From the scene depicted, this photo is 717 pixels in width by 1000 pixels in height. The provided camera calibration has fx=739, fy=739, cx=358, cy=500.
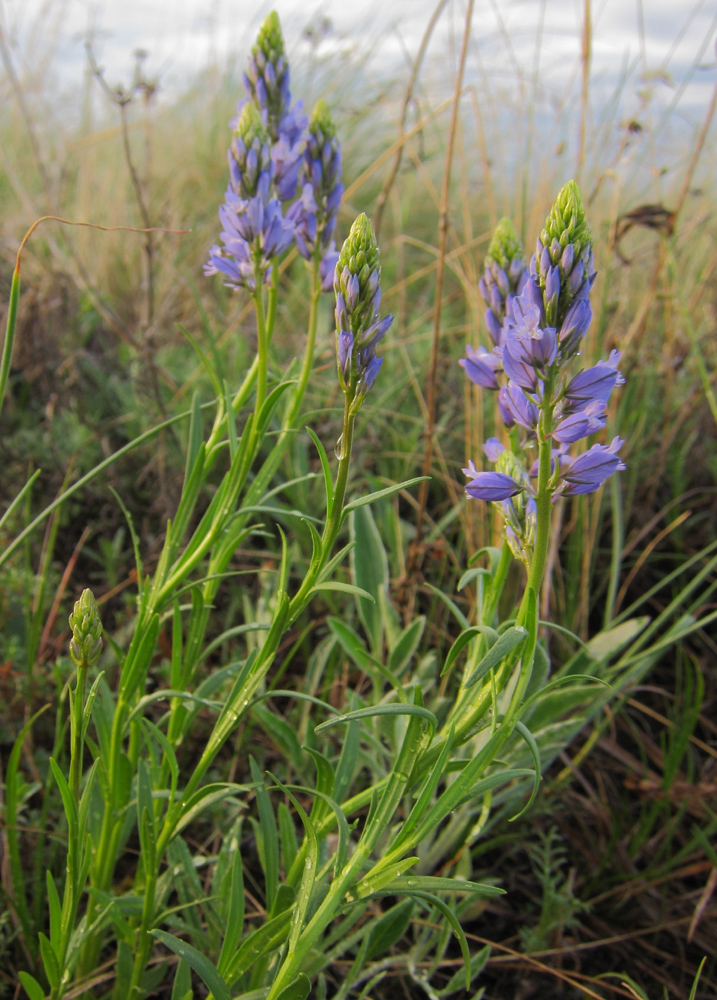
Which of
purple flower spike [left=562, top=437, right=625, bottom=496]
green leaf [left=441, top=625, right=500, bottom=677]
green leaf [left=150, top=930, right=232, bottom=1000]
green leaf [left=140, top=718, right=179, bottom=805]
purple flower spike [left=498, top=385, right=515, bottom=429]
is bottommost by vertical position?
green leaf [left=150, top=930, right=232, bottom=1000]

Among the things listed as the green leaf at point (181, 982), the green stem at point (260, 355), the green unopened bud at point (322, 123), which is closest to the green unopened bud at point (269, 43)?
the green unopened bud at point (322, 123)

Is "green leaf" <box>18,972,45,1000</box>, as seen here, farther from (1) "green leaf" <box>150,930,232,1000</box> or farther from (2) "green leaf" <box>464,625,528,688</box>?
(2) "green leaf" <box>464,625,528,688</box>

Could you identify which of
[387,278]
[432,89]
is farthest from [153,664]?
[432,89]

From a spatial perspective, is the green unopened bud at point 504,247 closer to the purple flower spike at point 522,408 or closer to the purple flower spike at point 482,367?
the purple flower spike at point 482,367

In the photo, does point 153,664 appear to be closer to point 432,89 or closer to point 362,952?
point 362,952

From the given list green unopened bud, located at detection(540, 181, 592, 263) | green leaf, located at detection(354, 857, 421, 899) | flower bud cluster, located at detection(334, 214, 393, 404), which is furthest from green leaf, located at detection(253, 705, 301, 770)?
green unopened bud, located at detection(540, 181, 592, 263)

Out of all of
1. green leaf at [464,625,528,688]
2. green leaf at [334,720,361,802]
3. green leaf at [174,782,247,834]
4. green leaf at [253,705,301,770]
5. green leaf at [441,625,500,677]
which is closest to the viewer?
green leaf at [464,625,528,688]
